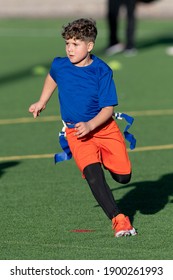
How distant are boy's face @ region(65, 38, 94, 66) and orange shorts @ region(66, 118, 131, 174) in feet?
1.74

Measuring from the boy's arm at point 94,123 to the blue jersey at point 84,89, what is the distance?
47mm

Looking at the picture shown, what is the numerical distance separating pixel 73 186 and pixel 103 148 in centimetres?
195

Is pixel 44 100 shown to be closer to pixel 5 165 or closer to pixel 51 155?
pixel 5 165

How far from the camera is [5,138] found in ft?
40.5

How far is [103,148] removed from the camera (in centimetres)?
783

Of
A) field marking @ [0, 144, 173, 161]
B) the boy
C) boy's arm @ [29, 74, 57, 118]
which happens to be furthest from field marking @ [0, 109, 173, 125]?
the boy

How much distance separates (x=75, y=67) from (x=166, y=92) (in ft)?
27.5

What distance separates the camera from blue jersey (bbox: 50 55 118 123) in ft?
25.0

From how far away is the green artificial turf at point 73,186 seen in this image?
24.6ft

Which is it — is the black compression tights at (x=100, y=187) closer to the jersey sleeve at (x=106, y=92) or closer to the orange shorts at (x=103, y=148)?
the orange shorts at (x=103, y=148)

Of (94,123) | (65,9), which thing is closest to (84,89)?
(94,123)

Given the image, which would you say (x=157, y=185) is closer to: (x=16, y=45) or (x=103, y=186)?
(x=103, y=186)

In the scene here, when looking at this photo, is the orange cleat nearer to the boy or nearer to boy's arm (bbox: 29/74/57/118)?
the boy

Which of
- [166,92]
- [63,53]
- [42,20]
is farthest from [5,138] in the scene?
[42,20]
